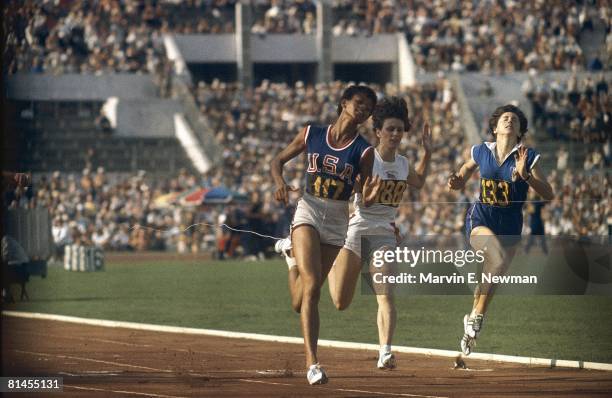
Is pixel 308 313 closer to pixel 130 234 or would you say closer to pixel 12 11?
pixel 12 11

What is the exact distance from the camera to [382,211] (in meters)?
12.9

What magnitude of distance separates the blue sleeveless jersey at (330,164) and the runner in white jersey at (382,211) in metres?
1.00

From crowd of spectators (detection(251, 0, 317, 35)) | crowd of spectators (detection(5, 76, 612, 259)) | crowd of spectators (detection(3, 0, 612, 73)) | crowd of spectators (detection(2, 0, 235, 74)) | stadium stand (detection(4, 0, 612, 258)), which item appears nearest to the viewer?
crowd of spectators (detection(5, 76, 612, 259))

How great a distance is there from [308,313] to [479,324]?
98.3 inches

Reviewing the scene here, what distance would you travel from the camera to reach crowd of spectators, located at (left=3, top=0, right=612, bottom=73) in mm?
50656

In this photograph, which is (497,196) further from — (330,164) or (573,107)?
(573,107)

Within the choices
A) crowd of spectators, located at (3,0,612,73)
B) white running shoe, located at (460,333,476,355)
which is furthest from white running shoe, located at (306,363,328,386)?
crowd of spectators, located at (3,0,612,73)

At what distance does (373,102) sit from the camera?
462 inches

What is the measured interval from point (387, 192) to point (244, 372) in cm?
203

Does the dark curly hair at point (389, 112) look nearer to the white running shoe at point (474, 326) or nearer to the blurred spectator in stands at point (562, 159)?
the white running shoe at point (474, 326)

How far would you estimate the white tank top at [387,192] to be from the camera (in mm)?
12773

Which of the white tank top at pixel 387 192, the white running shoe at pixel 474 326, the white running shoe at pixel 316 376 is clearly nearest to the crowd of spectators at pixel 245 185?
the white running shoe at pixel 474 326

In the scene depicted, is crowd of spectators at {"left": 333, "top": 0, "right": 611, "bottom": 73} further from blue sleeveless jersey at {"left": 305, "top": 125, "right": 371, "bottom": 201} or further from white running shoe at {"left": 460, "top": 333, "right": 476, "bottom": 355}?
blue sleeveless jersey at {"left": 305, "top": 125, "right": 371, "bottom": 201}

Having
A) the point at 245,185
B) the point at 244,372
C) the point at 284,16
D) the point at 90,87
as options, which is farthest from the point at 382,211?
the point at 284,16
